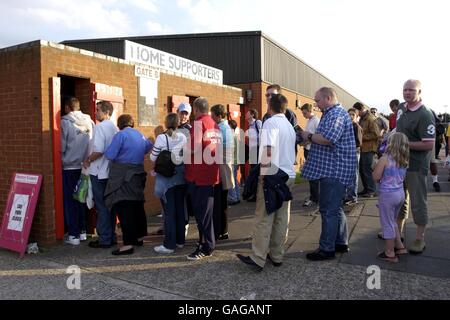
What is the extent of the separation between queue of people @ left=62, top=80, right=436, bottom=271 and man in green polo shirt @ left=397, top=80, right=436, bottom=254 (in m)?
0.01

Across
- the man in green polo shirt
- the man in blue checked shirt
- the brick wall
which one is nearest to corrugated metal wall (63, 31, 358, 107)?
the brick wall

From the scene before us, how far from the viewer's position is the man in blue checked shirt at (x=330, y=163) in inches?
179

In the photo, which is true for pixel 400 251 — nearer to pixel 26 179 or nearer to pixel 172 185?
pixel 172 185

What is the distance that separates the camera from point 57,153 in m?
5.44

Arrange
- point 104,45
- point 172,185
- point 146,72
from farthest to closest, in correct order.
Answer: point 104,45 → point 146,72 → point 172,185

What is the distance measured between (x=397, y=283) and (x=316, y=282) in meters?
0.79

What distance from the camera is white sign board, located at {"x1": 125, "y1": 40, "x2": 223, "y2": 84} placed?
7.42 metres

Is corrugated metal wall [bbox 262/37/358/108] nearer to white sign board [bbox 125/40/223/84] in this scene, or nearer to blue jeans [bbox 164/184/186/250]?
white sign board [bbox 125/40/223/84]

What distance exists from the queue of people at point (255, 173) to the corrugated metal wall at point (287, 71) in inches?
342

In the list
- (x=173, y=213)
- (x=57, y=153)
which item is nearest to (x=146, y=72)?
(x=57, y=153)

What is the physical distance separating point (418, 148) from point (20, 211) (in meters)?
5.14

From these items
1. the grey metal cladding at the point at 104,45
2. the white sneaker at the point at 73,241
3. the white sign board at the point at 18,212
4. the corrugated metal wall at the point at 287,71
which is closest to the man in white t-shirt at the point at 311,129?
the white sneaker at the point at 73,241

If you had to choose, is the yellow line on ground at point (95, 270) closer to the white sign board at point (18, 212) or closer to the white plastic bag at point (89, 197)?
the white sign board at point (18, 212)

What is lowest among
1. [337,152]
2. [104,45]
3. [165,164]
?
[165,164]
